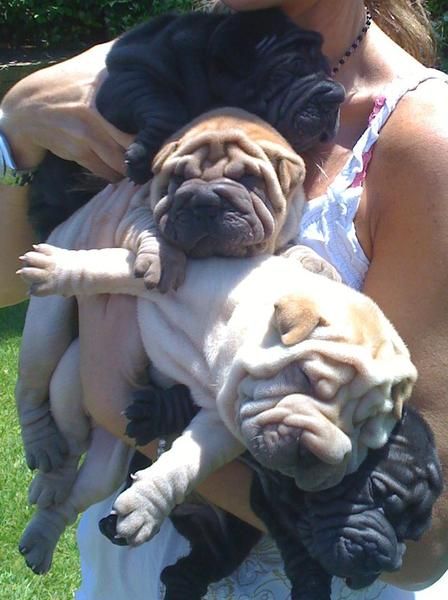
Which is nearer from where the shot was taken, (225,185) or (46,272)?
(225,185)

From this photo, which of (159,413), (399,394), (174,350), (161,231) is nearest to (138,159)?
(161,231)

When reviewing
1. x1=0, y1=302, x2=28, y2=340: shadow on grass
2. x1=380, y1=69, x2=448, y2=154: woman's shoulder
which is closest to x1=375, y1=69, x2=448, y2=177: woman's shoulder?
x1=380, y1=69, x2=448, y2=154: woman's shoulder

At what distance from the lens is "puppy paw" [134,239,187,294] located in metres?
1.98

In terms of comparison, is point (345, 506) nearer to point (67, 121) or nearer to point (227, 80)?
point (227, 80)

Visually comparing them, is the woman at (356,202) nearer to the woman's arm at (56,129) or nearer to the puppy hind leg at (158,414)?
the woman's arm at (56,129)

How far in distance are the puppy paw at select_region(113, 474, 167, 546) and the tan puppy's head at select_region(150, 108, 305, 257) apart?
46 cm

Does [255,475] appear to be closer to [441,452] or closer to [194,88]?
[441,452]

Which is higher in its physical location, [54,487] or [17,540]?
[54,487]

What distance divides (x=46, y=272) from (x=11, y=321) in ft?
12.9

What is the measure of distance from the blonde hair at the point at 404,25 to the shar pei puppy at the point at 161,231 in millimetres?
739

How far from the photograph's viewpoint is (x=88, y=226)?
2307mm

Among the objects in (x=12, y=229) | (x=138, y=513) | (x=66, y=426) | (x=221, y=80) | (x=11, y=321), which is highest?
(x=221, y=80)

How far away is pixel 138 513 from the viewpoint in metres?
1.84

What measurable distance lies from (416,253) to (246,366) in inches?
18.3
